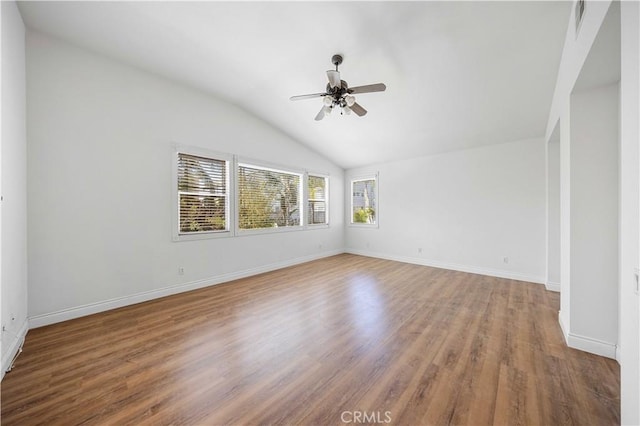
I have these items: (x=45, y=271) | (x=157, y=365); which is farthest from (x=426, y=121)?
(x=45, y=271)

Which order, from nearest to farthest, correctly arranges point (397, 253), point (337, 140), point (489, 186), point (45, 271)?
point (45, 271) < point (489, 186) < point (337, 140) < point (397, 253)

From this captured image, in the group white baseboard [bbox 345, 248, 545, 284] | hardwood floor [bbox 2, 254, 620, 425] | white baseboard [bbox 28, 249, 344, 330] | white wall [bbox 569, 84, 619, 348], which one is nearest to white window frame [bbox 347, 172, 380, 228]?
white baseboard [bbox 345, 248, 545, 284]

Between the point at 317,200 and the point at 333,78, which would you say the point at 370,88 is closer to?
the point at 333,78

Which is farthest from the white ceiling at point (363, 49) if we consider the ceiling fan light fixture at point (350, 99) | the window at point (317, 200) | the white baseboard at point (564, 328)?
the white baseboard at point (564, 328)

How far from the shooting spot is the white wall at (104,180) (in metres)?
2.67

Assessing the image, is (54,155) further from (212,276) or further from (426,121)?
(426,121)

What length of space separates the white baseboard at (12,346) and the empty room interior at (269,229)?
5 centimetres

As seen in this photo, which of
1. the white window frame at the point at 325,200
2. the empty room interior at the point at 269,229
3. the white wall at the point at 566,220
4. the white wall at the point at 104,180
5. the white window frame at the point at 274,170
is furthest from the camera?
the white window frame at the point at 325,200

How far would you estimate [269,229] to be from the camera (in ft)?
16.7

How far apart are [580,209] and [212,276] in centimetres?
477

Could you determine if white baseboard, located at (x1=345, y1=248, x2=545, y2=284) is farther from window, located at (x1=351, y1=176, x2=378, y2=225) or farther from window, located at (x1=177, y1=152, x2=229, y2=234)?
window, located at (x1=177, y1=152, x2=229, y2=234)

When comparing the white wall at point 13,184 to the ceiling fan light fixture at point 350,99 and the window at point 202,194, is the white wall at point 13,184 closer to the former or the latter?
the window at point 202,194

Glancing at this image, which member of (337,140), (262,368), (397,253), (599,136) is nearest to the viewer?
(262,368)

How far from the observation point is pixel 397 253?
607cm
